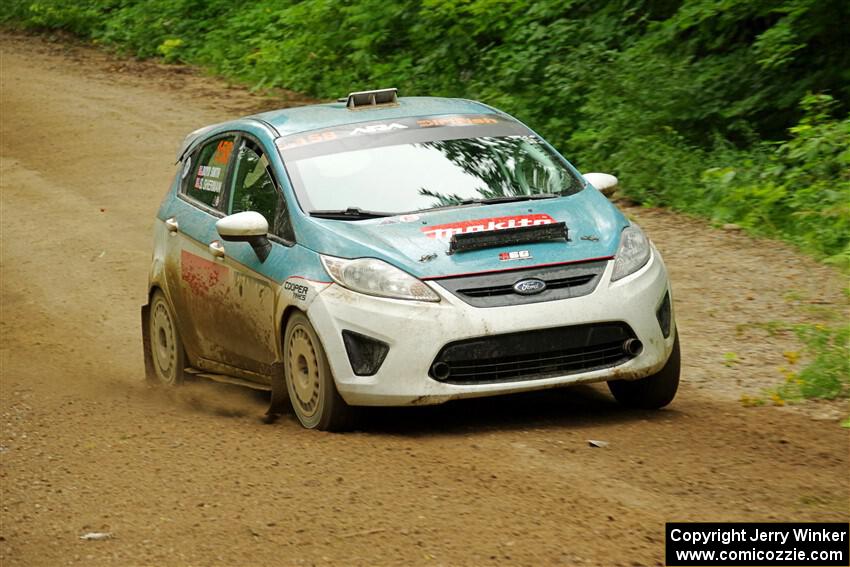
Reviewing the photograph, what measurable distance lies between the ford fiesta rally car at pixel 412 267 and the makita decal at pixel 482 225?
0.01 metres

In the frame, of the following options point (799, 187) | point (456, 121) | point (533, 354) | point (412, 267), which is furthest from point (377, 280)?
point (799, 187)

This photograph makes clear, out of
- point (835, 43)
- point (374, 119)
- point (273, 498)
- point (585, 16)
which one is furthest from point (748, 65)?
point (273, 498)

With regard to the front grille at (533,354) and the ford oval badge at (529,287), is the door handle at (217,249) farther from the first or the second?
the ford oval badge at (529,287)

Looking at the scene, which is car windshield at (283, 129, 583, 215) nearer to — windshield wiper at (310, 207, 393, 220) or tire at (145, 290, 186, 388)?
windshield wiper at (310, 207, 393, 220)

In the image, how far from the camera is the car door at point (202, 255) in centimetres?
824

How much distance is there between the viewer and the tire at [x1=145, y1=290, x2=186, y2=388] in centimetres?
916

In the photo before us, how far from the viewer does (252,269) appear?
7.68 m

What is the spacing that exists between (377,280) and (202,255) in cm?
198

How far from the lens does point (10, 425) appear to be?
7.96m

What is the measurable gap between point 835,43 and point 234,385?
24.8 feet

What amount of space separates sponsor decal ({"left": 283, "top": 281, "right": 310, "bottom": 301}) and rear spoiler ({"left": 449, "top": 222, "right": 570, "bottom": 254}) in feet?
2.57

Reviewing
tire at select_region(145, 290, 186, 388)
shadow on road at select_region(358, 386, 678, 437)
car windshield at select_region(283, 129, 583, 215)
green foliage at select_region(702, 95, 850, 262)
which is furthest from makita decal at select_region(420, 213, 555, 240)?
green foliage at select_region(702, 95, 850, 262)

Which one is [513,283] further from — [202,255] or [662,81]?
[662,81]

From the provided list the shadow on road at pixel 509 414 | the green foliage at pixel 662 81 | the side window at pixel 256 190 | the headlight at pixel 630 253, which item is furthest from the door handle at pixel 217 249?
the green foliage at pixel 662 81
